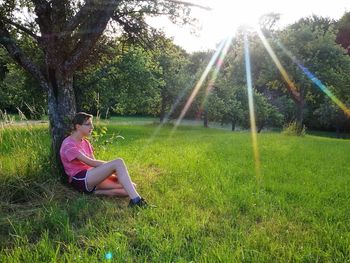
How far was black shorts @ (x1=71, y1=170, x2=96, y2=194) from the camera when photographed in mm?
6703

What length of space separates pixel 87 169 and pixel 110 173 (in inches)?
23.6

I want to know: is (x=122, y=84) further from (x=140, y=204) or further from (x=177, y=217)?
(x=177, y=217)

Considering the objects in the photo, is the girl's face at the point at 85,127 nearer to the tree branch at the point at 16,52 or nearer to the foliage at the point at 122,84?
the tree branch at the point at 16,52

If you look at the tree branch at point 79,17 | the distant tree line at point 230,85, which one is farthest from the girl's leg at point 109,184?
the distant tree line at point 230,85

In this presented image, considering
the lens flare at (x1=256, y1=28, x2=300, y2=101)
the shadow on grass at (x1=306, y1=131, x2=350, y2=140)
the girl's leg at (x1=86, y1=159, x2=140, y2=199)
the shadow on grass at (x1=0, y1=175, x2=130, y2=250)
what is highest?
the lens flare at (x1=256, y1=28, x2=300, y2=101)

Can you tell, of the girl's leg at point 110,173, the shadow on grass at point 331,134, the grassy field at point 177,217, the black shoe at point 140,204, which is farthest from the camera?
the shadow on grass at point 331,134

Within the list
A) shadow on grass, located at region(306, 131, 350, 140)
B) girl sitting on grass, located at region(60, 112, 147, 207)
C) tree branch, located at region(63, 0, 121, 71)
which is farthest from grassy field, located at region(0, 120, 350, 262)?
shadow on grass, located at region(306, 131, 350, 140)

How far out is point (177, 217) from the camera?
557 cm

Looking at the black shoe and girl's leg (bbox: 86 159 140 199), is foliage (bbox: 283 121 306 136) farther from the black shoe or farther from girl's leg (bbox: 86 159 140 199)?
the black shoe

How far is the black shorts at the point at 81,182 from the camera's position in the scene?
22.0 feet

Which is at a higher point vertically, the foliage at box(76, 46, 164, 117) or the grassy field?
the foliage at box(76, 46, 164, 117)

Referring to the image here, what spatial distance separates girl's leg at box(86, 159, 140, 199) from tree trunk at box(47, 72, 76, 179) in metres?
1.55

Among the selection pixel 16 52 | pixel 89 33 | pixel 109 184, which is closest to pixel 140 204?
pixel 109 184

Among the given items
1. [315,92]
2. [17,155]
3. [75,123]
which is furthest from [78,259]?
[315,92]
